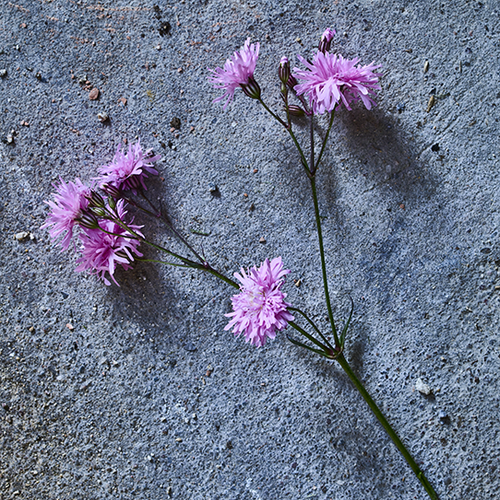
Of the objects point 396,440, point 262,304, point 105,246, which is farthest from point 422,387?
point 105,246

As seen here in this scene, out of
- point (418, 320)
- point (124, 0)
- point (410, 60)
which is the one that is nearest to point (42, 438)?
point (418, 320)

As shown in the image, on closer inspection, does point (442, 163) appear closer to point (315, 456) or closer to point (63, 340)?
point (315, 456)

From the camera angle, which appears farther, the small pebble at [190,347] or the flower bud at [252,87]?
the small pebble at [190,347]

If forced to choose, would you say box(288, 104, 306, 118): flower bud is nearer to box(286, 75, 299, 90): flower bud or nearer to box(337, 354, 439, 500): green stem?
box(286, 75, 299, 90): flower bud

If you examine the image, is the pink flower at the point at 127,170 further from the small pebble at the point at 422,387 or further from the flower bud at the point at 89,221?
the small pebble at the point at 422,387

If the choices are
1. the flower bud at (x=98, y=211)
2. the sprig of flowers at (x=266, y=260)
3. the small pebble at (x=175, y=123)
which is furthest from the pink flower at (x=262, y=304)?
the small pebble at (x=175, y=123)

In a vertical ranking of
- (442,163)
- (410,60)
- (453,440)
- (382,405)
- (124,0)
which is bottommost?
(453,440)

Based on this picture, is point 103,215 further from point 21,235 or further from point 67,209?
point 21,235
